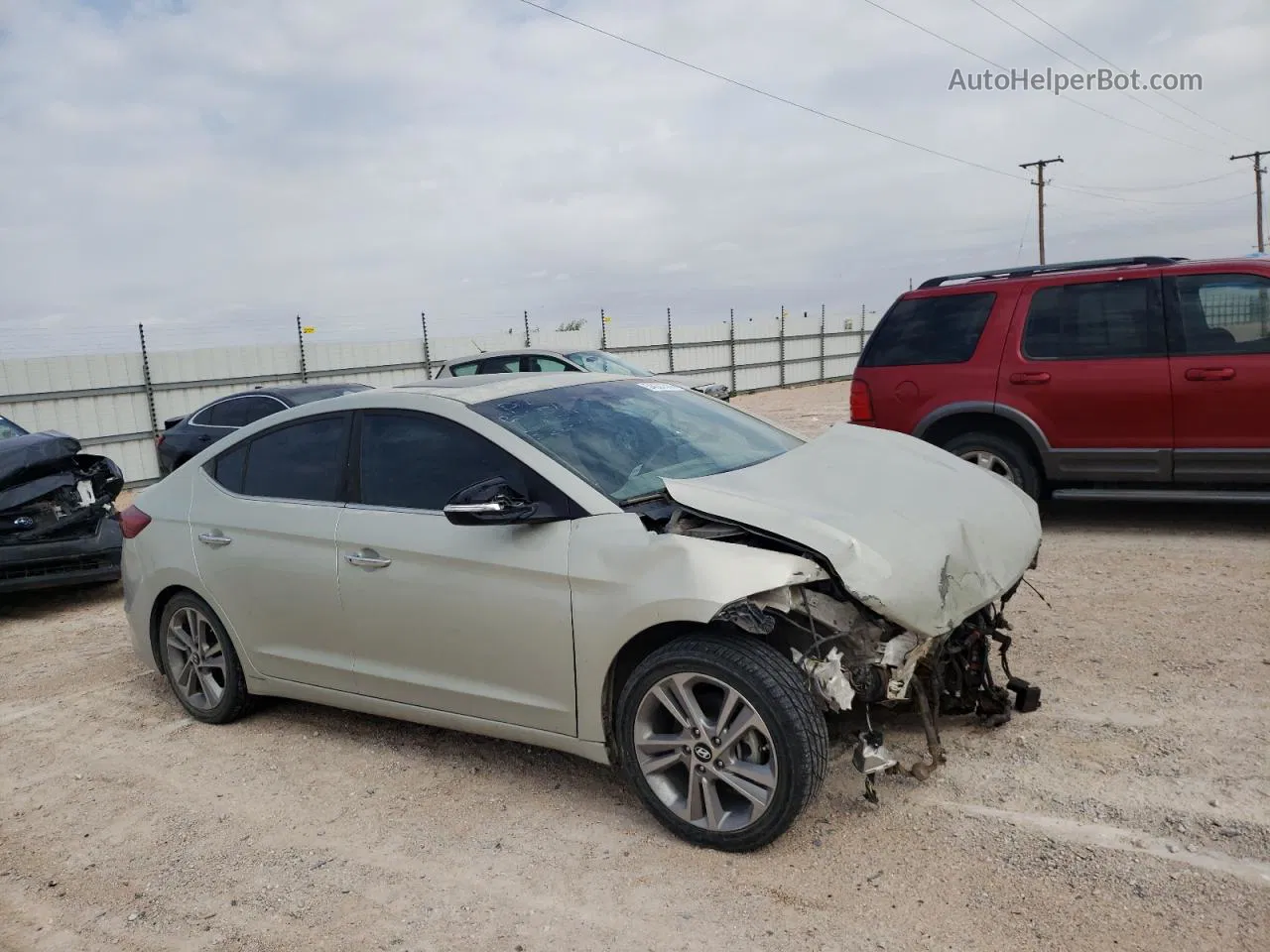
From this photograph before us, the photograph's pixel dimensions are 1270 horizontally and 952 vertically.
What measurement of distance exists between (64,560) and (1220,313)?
829cm

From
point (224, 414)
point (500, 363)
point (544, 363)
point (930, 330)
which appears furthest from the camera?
point (544, 363)

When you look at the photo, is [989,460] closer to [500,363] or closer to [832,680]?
[832,680]

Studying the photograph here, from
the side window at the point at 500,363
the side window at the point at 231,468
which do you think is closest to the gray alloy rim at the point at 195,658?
the side window at the point at 231,468

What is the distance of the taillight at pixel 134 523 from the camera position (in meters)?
4.94

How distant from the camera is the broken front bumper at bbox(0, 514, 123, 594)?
273 inches

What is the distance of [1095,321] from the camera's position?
704 cm

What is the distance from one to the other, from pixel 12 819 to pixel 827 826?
10.5 feet

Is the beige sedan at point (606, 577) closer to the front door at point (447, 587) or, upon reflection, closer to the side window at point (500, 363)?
the front door at point (447, 587)

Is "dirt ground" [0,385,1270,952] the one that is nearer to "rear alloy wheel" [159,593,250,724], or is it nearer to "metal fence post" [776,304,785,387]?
"rear alloy wheel" [159,593,250,724]

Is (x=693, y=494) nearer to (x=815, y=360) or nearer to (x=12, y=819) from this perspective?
(x=12, y=819)

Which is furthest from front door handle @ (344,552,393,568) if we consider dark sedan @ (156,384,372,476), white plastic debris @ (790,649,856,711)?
dark sedan @ (156,384,372,476)

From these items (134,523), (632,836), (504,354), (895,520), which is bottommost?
(632,836)

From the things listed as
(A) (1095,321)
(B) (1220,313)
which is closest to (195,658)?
(A) (1095,321)

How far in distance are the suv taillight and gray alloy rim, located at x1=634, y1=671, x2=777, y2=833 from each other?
16.8 ft
